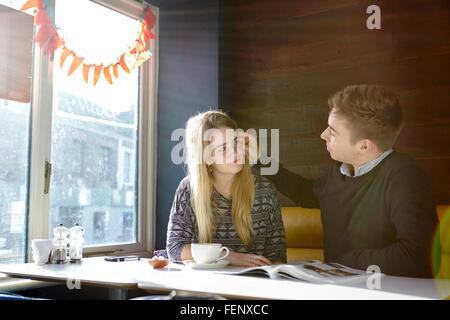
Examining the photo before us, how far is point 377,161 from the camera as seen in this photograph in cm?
177

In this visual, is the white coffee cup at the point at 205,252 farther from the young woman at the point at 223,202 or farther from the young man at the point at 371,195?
the young man at the point at 371,195

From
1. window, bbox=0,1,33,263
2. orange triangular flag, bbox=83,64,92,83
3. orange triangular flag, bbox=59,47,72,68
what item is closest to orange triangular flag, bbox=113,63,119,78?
orange triangular flag, bbox=83,64,92,83

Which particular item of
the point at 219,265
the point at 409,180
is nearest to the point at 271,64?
the point at 409,180

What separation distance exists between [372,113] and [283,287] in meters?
0.98

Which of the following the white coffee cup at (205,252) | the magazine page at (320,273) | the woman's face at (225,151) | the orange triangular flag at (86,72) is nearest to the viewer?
the magazine page at (320,273)

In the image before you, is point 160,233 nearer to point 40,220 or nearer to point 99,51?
point 40,220

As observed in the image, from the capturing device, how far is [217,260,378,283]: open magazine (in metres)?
1.22

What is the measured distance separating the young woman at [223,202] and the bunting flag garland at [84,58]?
700 mm

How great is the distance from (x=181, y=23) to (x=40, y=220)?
1.40 metres

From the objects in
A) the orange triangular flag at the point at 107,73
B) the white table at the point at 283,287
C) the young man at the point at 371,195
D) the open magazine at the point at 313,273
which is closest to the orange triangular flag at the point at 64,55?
the orange triangular flag at the point at 107,73

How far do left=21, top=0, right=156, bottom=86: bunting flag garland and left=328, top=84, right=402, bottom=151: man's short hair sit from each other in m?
1.03

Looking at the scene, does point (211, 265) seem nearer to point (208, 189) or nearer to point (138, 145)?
point (208, 189)

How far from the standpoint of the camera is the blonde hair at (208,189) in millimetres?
1745
